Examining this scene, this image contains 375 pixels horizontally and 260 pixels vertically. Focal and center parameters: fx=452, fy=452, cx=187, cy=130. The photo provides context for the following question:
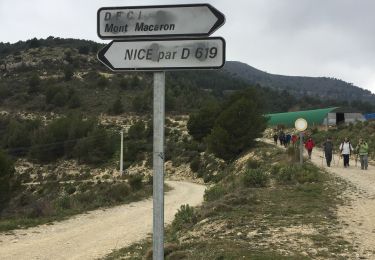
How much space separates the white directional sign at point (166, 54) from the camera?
3.56 metres

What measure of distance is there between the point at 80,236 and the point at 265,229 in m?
6.39

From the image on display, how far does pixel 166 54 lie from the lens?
3613 mm

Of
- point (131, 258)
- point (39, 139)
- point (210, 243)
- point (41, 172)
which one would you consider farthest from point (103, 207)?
point (39, 139)

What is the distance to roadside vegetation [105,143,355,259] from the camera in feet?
24.5

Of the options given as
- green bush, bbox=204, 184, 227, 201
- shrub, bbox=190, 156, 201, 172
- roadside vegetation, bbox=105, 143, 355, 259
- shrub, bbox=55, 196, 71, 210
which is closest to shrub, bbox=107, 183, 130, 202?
shrub, bbox=55, 196, 71, 210

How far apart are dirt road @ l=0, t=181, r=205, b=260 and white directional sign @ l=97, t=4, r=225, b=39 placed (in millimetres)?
8024

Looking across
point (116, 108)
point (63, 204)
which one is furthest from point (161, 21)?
point (116, 108)

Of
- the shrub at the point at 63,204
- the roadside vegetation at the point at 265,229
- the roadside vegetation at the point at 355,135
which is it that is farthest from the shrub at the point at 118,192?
the roadside vegetation at the point at 355,135

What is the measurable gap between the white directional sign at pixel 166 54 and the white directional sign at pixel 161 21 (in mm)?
72

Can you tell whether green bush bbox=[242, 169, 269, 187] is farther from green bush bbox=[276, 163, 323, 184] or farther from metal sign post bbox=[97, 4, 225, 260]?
metal sign post bbox=[97, 4, 225, 260]

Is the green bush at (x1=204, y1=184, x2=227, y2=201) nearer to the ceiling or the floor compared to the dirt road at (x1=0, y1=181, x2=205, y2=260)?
nearer to the ceiling

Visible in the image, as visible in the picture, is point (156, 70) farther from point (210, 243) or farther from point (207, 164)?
point (207, 164)

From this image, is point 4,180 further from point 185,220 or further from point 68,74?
point 68,74

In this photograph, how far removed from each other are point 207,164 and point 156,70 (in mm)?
43350
